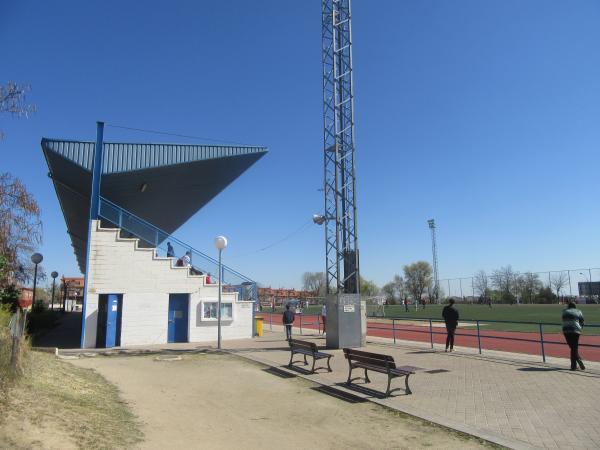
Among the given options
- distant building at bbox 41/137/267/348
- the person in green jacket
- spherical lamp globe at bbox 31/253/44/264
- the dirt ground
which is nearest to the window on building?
distant building at bbox 41/137/267/348

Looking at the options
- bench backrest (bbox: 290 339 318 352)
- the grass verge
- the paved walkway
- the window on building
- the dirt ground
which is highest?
the window on building

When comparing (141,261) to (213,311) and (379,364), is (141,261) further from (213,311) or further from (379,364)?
(379,364)

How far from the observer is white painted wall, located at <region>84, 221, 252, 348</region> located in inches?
722

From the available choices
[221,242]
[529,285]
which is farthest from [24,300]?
[529,285]

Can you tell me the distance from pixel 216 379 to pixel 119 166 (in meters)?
11.9

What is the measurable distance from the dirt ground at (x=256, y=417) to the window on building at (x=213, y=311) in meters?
8.44

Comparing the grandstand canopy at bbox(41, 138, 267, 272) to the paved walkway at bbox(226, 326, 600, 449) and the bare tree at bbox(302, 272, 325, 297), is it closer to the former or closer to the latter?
the paved walkway at bbox(226, 326, 600, 449)

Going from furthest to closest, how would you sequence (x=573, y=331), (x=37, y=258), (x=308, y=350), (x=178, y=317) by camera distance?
(x=37, y=258), (x=178, y=317), (x=308, y=350), (x=573, y=331)

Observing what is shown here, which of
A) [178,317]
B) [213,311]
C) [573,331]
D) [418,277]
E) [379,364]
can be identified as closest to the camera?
[379,364]

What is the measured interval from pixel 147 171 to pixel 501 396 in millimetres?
16428

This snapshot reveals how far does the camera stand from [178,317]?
1980cm

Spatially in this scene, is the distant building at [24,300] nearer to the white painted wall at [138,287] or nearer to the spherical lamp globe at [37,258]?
the spherical lamp globe at [37,258]

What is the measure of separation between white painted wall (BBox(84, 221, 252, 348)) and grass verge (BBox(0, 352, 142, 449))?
414 inches

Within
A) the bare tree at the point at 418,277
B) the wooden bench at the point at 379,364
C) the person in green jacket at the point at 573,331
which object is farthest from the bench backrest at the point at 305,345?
the bare tree at the point at 418,277
